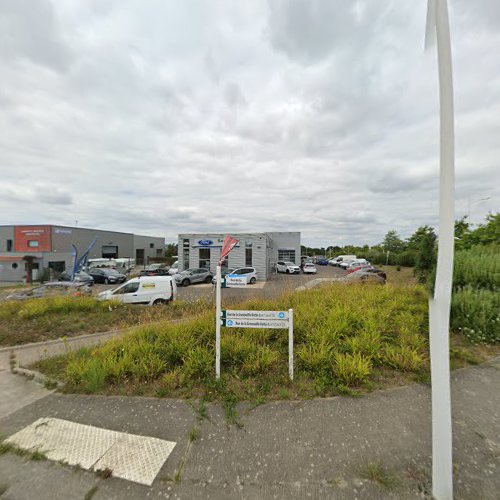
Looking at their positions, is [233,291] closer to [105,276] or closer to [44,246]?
[105,276]

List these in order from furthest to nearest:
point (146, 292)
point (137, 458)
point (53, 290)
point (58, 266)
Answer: point (58, 266)
point (53, 290)
point (146, 292)
point (137, 458)

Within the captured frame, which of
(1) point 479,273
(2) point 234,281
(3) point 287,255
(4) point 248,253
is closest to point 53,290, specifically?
(2) point 234,281

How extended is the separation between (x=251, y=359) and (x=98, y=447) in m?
2.16

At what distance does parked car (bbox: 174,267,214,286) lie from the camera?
20.3 m

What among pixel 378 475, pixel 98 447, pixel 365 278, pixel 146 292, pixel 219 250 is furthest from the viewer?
pixel 219 250

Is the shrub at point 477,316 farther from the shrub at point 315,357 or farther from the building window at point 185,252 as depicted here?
the building window at point 185,252

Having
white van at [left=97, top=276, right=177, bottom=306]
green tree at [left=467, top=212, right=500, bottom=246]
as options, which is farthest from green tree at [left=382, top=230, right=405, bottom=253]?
white van at [left=97, top=276, right=177, bottom=306]

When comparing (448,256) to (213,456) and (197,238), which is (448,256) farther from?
(197,238)

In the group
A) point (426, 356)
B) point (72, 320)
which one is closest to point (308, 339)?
point (426, 356)

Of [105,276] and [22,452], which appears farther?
[105,276]

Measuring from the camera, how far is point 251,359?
150 inches

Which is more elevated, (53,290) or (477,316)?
(477,316)

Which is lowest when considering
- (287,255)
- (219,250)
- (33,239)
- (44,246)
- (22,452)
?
(22,452)

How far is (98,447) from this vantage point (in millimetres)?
2406
